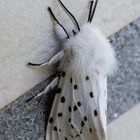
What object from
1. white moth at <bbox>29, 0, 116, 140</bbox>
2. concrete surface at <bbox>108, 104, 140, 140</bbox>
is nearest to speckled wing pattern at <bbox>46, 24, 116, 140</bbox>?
white moth at <bbox>29, 0, 116, 140</bbox>

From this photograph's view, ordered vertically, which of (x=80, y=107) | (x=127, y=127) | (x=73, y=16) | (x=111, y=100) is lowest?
(x=127, y=127)

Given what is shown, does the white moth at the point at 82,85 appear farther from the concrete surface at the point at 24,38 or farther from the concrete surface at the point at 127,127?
the concrete surface at the point at 127,127

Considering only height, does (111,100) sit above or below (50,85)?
below

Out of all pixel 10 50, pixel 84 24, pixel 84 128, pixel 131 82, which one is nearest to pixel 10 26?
pixel 10 50

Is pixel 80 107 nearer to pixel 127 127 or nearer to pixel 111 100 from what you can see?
pixel 111 100

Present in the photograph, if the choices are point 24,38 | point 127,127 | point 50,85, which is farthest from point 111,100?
point 24,38
